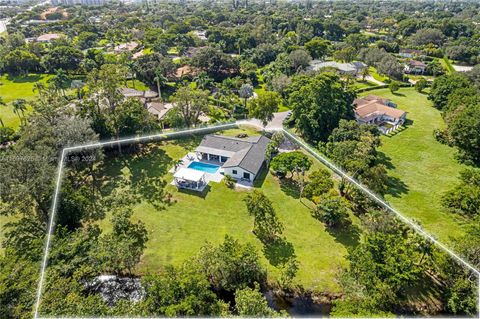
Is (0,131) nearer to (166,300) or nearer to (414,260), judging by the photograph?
(166,300)

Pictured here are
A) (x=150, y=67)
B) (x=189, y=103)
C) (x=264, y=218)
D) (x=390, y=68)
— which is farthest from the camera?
(x=390, y=68)

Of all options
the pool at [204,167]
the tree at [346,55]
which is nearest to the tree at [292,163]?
the pool at [204,167]

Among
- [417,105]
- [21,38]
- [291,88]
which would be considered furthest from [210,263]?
[21,38]

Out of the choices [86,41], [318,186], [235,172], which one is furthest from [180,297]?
[86,41]

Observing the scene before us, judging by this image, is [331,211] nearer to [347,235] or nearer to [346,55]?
[347,235]

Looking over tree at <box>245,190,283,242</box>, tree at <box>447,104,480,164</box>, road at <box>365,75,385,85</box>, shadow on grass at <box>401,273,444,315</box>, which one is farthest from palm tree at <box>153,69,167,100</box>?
shadow on grass at <box>401,273,444,315</box>

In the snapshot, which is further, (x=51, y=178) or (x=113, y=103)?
(x=113, y=103)
